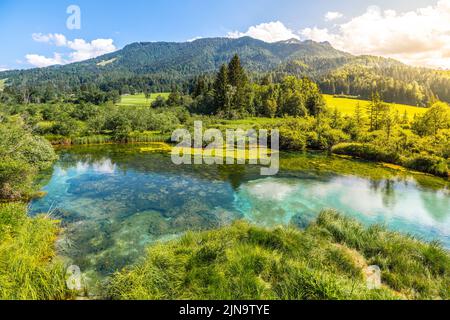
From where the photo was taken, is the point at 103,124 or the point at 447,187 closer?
the point at 447,187

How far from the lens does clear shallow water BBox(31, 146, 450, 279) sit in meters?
14.0

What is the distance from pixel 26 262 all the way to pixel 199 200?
40.7 ft

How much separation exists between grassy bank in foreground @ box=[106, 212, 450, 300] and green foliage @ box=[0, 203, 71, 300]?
1.57 m

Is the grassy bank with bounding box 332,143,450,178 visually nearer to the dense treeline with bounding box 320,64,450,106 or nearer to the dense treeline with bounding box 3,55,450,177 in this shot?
the dense treeline with bounding box 3,55,450,177

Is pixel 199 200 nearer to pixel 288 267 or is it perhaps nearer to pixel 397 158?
pixel 288 267

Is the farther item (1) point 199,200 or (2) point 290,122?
(2) point 290,122

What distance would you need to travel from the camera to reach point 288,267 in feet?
25.5

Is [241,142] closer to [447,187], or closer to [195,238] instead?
[447,187]

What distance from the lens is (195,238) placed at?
10.8m

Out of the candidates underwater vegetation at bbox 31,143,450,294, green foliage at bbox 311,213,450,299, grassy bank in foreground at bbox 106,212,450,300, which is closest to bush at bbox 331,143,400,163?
underwater vegetation at bbox 31,143,450,294

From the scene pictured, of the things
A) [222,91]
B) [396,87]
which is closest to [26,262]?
[222,91]
